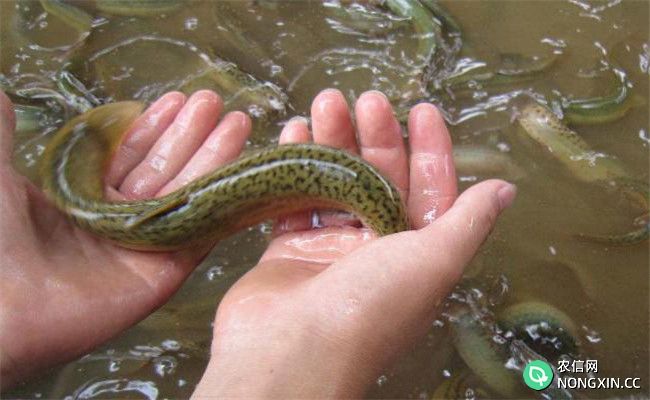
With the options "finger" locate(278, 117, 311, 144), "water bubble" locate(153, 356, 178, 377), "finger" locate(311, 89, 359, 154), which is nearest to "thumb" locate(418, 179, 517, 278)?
"finger" locate(311, 89, 359, 154)

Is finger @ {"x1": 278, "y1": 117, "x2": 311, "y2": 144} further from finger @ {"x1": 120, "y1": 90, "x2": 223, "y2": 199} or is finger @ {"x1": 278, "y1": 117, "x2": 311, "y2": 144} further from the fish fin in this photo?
the fish fin

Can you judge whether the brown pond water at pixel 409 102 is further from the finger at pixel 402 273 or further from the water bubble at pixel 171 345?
the finger at pixel 402 273

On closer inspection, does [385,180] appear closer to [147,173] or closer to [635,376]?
[147,173]

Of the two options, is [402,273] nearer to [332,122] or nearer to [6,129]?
[332,122]

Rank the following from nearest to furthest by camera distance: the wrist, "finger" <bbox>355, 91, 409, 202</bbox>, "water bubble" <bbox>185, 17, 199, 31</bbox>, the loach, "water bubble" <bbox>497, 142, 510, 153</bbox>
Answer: the wrist
"finger" <bbox>355, 91, 409, 202</bbox>
the loach
"water bubble" <bbox>497, 142, 510, 153</bbox>
"water bubble" <bbox>185, 17, 199, 31</bbox>

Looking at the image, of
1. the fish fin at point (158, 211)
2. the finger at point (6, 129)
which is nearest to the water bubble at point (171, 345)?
the fish fin at point (158, 211)

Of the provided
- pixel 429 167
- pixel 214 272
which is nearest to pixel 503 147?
pixel 429 167
